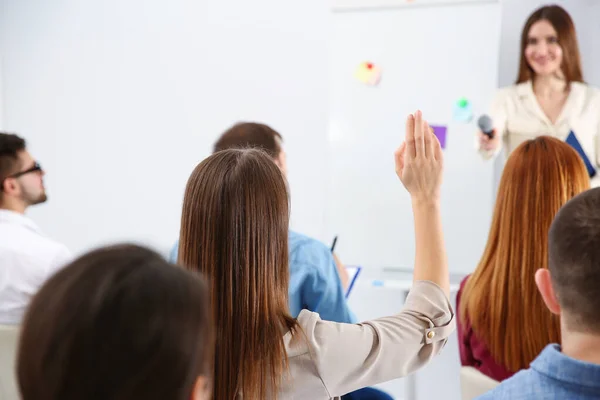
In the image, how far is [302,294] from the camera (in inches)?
67.2

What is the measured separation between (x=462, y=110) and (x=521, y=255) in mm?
1323

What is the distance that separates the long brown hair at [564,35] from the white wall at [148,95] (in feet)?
3.38

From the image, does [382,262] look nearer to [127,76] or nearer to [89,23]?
[127,76]

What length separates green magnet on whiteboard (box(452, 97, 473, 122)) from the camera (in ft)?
9.26

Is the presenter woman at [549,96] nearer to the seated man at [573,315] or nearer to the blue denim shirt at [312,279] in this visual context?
the blue denim shirt at [312,279]

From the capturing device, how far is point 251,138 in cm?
185

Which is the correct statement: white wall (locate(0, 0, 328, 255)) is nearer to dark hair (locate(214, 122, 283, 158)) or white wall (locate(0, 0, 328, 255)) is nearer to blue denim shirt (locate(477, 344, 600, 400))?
dark hair (locate(214, 122, 283, 158))

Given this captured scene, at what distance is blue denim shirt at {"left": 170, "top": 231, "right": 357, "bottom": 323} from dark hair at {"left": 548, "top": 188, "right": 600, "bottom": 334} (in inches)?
30.8

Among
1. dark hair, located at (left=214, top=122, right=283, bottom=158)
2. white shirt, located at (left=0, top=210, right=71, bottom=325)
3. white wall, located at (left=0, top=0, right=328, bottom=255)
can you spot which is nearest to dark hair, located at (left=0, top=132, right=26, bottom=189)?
white shirt, located at (left=0, top=210, right=71, bottom=325)

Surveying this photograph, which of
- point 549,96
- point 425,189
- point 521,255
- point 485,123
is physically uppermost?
point 549,96

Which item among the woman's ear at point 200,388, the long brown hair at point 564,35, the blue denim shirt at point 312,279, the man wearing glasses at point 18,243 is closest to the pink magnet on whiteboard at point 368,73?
the long brown hair at point 564,35

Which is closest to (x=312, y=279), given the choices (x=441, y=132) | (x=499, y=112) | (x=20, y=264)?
(x=20, y=264)

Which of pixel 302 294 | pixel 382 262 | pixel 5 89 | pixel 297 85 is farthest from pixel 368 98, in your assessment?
pixel 5 89

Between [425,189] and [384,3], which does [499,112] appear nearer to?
[384,3]
